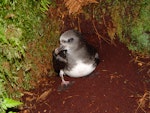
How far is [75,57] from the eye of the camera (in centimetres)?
507

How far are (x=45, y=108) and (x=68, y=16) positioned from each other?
1.60 metres

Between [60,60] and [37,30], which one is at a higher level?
[37,30]

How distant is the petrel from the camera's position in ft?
16.4

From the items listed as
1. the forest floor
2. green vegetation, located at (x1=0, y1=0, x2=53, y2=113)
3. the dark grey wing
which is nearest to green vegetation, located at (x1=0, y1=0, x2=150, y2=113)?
green vegetation, located at (x1=0, y1=0, x2=53, y2=113)

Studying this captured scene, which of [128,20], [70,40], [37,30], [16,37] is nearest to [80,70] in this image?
[70,40]

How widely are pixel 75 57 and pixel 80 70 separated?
201 millimetres

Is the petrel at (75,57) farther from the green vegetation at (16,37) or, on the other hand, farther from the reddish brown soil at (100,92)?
the green vegetation at (16,37)

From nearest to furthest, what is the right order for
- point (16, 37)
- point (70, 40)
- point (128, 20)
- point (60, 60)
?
1. point (16, 37)
2. point (70, 40)
3. point (60, 60)
4. point (128, 20)

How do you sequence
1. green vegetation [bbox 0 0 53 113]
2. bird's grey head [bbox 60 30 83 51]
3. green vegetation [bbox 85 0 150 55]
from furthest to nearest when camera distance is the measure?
green vegetation [bbox 85 0 150 55] → bird's grey head [bbox 60 30 83 51] → green vegetation [bbox 0 0 53 113]

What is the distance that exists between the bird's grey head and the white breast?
0.25m

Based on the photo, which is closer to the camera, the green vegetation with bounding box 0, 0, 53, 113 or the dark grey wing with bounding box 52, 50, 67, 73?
the green vegetation with bounding box 0, 0, 53, 113

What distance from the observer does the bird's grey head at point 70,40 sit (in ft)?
16.1

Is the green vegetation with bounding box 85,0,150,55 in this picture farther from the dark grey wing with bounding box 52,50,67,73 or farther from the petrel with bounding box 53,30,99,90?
the dark grey wing with bounding box 52,50,67,73

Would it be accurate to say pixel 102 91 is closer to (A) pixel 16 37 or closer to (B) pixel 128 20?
(B) pixel 128 20
